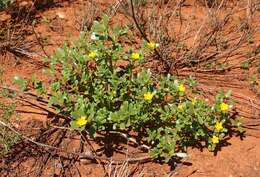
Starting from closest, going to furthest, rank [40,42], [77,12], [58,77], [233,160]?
[233,160]
[58,77]
[40,42]
[77,12]

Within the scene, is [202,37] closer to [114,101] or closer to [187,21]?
[187,21]

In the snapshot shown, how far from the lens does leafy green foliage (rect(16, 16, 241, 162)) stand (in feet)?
8.77

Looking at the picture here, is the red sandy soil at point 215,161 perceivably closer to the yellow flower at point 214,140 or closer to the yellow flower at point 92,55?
the yellow flower at point 214,140

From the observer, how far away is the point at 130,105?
266cm

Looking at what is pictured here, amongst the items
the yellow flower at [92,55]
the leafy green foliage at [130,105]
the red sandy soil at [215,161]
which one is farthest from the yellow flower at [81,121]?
the yellow flower at [92,55]

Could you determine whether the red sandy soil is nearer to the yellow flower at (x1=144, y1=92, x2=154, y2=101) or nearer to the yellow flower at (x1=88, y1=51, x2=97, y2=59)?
the yellow flower at (x1=144, y1=92, x2=154, y2=101)

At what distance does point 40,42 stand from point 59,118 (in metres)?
0.91

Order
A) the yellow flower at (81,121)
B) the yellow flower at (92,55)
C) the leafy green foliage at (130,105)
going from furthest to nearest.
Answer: the yellow flower at (92,55), the leafy green foliage at (130,105), the yellow flower at (81,121)

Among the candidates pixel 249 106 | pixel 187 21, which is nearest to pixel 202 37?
pixel 187 21

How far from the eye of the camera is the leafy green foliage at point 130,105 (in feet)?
8.77

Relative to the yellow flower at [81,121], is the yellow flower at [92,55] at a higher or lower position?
higher

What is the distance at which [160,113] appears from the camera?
2.86m

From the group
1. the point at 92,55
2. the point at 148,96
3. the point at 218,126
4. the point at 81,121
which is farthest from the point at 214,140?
the point at 92,55

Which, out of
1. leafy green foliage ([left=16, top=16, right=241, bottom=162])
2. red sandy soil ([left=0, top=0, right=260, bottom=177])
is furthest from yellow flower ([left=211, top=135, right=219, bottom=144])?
red sandy soil ([left=0, top=0, right=260, bottom=177])
